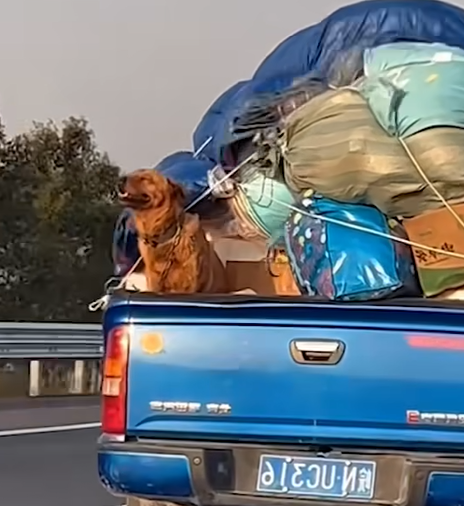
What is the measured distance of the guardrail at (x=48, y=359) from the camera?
17.3 m

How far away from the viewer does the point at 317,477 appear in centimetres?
548

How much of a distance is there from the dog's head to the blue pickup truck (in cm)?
66

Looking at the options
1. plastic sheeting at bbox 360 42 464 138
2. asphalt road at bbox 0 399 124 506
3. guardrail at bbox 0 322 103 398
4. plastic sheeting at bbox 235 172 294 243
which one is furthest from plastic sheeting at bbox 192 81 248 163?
guardrail at bbox 0 322 103 398

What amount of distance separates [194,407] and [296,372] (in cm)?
44

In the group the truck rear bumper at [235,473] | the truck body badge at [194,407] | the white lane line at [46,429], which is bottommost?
the white lane line at [46,429]

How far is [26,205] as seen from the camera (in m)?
30.5

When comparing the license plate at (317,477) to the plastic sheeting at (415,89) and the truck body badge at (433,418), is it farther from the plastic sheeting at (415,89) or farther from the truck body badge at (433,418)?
the plastic sheeting at (415,89)

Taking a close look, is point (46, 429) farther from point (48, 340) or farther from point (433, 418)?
point (433, 418)

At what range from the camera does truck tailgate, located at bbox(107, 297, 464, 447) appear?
17.5 ft

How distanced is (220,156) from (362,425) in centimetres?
225

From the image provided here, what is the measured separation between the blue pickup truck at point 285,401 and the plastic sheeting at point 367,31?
1.86 m

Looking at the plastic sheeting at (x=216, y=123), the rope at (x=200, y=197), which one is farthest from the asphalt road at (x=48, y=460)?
the plastic sheeting at (x=216, y=123)

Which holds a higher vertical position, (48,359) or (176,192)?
(176,192)

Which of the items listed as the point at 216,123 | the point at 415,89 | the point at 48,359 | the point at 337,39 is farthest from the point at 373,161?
the point at 48,359
